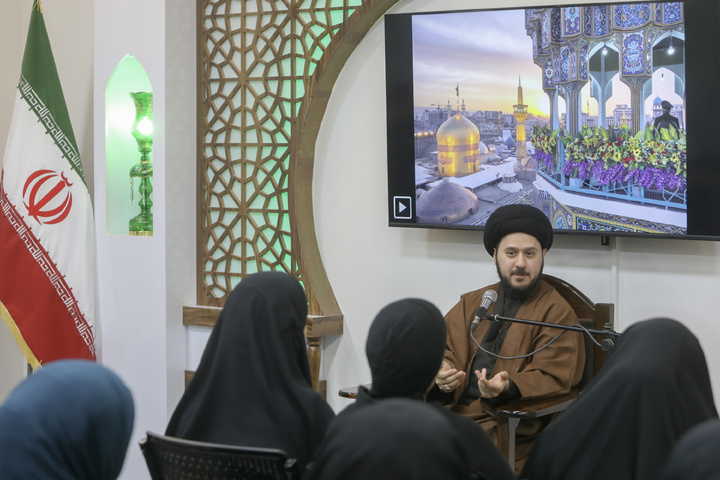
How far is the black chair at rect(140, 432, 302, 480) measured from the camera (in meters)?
2.11

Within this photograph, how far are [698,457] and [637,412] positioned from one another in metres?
0.69

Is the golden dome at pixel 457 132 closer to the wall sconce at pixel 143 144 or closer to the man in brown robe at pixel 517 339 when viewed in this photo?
the man in brown robe at pixel 517 339

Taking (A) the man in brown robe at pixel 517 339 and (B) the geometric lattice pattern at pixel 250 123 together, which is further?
(B) the geometric lattice pattern at pixel 250 123

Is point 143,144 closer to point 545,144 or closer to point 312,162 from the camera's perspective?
point 312,162

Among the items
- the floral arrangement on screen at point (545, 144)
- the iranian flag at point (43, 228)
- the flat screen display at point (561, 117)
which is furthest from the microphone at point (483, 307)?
the iranian flag at point (43, 228)

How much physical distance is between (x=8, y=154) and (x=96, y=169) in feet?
1.46

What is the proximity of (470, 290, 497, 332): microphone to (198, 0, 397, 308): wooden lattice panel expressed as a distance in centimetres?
118

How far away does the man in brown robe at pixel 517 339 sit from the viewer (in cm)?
321

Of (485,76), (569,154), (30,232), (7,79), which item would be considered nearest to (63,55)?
(7,79)

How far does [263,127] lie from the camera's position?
4.32 m

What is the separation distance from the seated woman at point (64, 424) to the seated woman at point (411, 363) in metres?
0.57

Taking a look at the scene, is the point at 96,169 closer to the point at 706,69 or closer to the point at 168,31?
the point at 168,31

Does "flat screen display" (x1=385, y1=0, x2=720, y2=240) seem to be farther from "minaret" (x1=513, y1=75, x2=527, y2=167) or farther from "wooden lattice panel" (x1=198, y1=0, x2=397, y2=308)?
"wooden lattice panel" (x1=198, y1=0, x2=397, y2=308)

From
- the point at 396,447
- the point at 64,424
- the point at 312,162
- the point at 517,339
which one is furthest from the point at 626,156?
the point at 64,424
